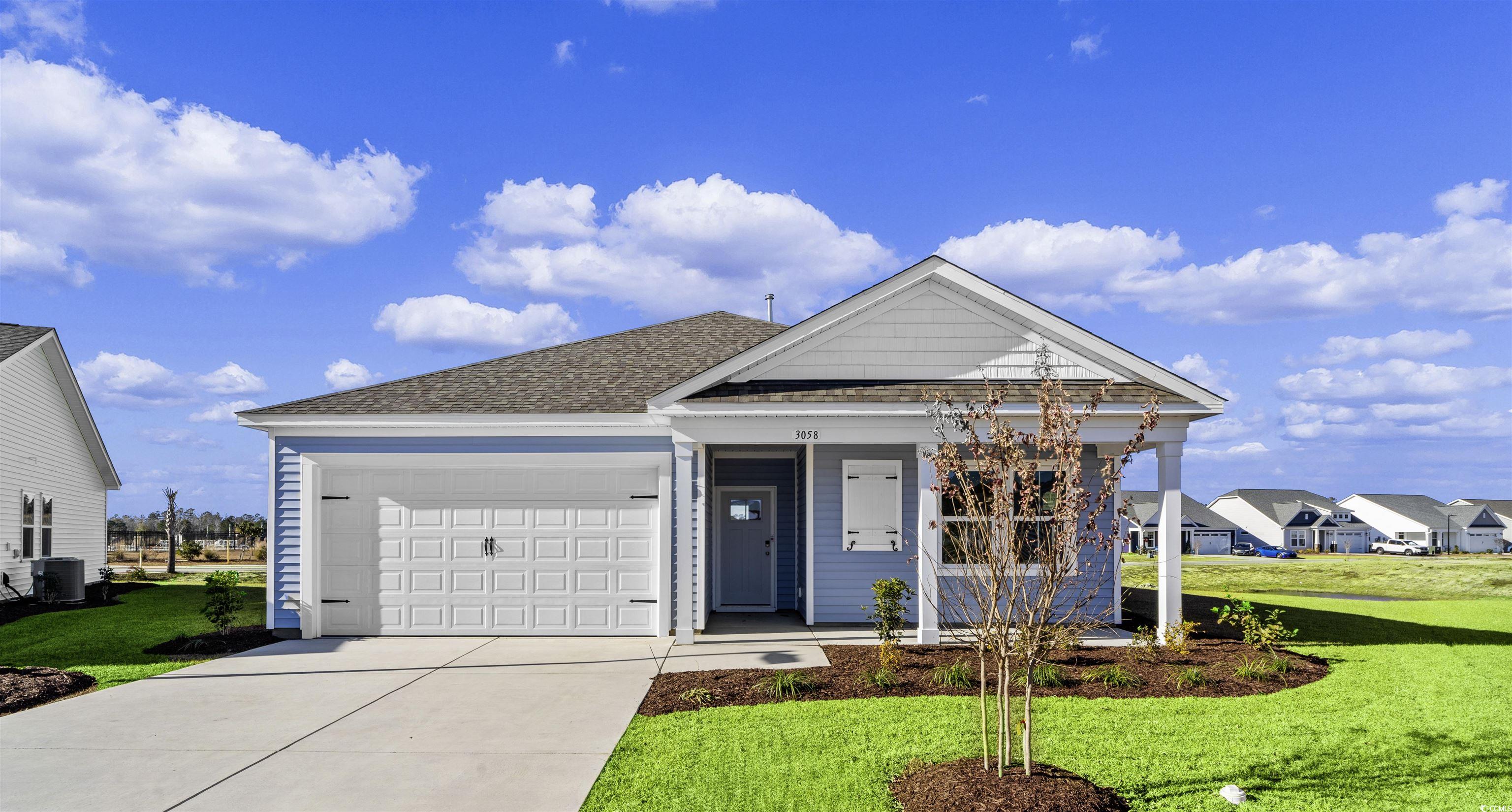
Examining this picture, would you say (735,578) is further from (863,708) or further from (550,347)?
(863,708)

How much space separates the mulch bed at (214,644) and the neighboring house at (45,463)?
8110 mm

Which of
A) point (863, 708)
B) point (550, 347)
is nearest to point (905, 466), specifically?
point (863, 708)

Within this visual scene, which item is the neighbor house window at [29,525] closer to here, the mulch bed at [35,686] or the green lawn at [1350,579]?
the mulch bed at [35,686]

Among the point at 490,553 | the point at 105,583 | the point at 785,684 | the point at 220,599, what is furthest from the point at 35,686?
the point at 105,583

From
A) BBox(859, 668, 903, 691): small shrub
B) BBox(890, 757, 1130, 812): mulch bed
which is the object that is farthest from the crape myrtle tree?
BBox(859, 668, 903, 691): small shrub

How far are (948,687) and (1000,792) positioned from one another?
136 inches

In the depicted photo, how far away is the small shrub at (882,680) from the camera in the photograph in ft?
28.4

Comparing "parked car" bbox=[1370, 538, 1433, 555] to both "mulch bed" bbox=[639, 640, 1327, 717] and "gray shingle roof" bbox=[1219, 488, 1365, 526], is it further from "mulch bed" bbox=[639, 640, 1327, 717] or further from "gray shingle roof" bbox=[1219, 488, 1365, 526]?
"mulch bed" bbox=[639, 640, 1327, 717]

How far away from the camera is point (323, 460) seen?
1231cm

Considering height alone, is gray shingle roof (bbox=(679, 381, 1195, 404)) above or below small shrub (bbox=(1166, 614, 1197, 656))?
above

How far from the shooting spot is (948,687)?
28.5ft

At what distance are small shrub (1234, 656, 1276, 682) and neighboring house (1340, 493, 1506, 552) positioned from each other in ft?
262

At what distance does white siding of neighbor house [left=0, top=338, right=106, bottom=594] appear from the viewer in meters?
16.7

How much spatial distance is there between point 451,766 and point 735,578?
26.9ft
